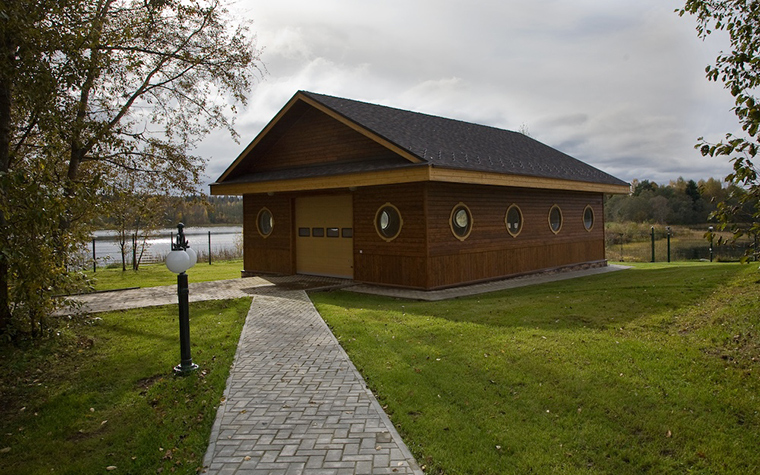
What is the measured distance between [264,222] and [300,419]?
12.4 meters

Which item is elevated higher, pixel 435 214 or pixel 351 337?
pixel 435 214

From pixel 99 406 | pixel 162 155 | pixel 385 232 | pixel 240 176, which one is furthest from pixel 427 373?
pixel 240 176

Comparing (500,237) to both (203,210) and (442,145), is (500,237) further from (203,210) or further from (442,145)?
(203,210)

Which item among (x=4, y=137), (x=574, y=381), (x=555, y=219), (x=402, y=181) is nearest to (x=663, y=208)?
(x=555, y=219)

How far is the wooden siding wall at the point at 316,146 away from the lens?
13.3 metres

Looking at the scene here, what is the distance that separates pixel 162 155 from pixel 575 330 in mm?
10931

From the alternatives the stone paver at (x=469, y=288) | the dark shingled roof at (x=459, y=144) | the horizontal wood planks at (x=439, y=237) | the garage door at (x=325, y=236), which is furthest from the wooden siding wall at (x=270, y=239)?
the dark shingled roof at (x=459, y=144)

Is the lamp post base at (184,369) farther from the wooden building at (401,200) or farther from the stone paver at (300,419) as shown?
the wooden building at (401,200)

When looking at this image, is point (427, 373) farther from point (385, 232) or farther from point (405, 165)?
point (385, 232)

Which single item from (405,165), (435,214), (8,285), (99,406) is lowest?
(99,406)

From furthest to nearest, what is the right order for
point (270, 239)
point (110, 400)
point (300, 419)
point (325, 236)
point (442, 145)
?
point (270, 239), point (325, 236), point (442, 145), point (110, 400), point (300, 419)

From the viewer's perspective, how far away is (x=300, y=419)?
15.2 ft

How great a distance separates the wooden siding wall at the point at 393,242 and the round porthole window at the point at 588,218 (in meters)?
8.69

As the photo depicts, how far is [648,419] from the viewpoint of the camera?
4418mm
